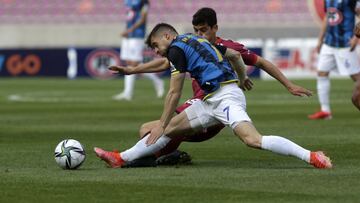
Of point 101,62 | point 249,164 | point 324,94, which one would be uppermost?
point 249,164

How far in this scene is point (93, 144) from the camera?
475 inches

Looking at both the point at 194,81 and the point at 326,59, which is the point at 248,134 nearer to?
the point at 194,81

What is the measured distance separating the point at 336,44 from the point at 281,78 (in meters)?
7.22

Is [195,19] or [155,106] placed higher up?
[195,19]

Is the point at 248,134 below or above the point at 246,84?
below

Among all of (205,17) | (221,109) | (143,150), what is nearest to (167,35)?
(205,17)

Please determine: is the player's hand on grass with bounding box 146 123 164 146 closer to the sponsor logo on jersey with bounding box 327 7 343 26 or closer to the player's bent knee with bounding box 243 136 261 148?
the player's bent knee with bounding box 243 136 261 148

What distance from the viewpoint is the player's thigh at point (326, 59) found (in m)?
16.3

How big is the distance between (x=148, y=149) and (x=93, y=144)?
2.85 meters

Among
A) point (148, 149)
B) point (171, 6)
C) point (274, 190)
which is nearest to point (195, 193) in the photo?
A: point (274, 190)

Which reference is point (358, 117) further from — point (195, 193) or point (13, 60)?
point (13, 60)

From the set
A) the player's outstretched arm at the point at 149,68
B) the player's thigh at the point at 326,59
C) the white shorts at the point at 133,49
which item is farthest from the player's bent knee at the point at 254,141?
the white shorts at the point at 133,49

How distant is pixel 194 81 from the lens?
9859 mm

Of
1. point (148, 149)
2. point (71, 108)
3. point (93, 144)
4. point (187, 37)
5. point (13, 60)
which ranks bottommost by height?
point (13, 60)
